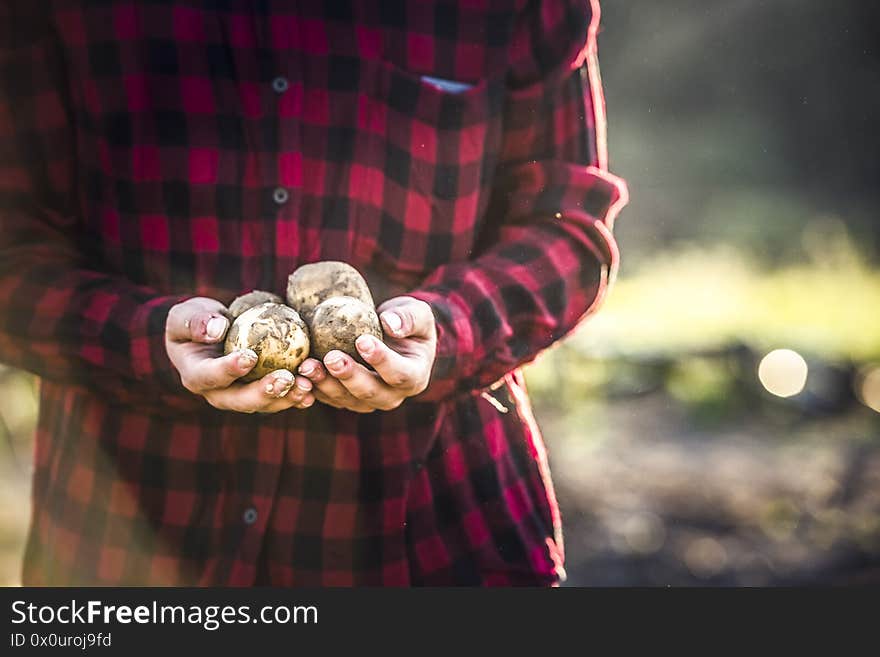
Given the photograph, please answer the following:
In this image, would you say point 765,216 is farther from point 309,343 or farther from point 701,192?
point 309,343

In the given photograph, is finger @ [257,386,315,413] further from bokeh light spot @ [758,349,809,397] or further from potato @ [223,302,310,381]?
bokeh light spot @ [758,349,809,397]

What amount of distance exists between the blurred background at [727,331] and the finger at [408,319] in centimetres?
86

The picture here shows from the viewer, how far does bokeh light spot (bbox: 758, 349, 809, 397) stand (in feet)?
7.25

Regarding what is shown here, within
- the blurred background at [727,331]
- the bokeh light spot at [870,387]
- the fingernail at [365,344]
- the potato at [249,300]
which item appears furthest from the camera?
the bokeh light spot at [870,387]

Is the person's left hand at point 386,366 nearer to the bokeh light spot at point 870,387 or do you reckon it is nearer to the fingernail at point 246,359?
the fingernail at point 246,359

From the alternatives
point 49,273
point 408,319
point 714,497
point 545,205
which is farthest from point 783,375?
point 49,273

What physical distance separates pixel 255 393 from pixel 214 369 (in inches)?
1.8

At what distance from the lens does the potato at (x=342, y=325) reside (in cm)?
83

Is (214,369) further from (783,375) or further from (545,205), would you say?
(783,375)

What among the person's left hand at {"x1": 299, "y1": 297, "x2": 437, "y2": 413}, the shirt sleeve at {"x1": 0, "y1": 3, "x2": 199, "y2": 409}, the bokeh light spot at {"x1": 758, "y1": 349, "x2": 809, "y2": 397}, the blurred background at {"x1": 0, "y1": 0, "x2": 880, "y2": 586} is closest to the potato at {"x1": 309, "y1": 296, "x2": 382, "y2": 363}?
the person's left hand at {"x1": 299, "y1": 297, "x2": 437, "y2": 413}

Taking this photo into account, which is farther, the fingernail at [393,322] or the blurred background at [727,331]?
the blurred background at [727,331]

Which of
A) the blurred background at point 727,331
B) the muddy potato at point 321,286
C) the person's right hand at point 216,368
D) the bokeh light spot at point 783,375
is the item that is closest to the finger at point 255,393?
the person's right hand at point 216,368

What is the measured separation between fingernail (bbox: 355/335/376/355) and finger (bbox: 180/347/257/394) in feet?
0.34

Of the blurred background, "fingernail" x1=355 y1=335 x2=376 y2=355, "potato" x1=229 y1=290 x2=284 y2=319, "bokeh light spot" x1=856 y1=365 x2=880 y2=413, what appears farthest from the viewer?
"bokeh light spot" x1=856 y1=365 x2=880 y2=413
